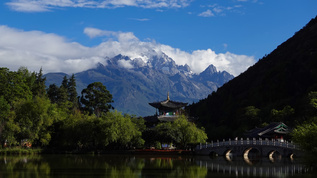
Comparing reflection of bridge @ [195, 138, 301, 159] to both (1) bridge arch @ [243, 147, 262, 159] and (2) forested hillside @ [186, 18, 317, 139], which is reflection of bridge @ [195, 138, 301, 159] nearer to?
(1) bridge arch @ [243, 147, 262, 159]

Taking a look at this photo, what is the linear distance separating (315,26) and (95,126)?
90.1m

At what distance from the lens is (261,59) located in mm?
134000

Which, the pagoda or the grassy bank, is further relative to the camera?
the pagoda

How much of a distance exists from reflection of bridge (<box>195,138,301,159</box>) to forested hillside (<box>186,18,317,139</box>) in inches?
793

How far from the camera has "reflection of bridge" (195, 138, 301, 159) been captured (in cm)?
4634

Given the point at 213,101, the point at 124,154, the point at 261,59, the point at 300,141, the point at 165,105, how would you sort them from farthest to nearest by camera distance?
the point at 261,59 → the point at 213,101 → the point at 165,105 → the point at 124,154 → the point at 300,141

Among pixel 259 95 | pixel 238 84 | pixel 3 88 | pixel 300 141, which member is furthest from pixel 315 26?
pixel 300 141

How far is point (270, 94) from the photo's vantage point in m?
97.5

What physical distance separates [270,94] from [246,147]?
49613mm

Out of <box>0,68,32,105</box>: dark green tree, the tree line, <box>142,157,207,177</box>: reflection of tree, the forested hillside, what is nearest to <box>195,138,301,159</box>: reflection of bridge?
the tree line

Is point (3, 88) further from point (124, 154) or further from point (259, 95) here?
point (259, 95)

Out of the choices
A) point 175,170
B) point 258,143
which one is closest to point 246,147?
point 258,143

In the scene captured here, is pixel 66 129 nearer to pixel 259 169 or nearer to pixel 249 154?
pixel 249 154

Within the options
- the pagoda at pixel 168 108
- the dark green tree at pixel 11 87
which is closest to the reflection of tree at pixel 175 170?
the dark green tree at pixel 11 87
